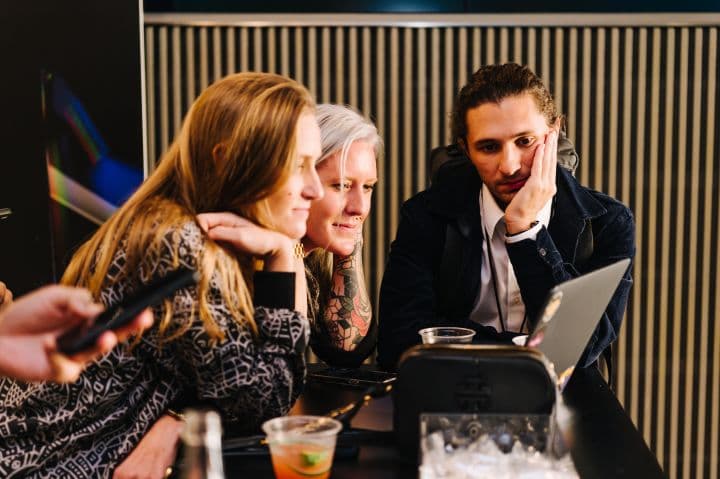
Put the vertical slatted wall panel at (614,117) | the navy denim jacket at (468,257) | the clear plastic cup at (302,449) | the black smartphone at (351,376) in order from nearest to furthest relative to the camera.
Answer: the clear plastic cup at (302,449)
the black smartphone at (351,376)
the navy denim jacket at (468,257)
the vertical slatted wall panel at (614,117)

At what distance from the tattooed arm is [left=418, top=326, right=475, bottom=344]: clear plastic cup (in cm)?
50

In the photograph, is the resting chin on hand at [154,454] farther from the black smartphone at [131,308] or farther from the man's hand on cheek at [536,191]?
the man's hand on cheek at [536,191]

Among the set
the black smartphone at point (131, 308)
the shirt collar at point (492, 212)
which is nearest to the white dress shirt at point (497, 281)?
the shirt collar at point (492, 212)

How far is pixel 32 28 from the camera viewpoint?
128 inches

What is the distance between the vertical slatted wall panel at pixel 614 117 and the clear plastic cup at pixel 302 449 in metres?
2.48

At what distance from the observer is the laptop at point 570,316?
1.42m

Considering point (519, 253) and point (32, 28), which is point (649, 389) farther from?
point (32, 28)

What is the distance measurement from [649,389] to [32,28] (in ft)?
9.97

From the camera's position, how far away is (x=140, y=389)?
167cm

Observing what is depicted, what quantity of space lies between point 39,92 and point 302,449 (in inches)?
95.8

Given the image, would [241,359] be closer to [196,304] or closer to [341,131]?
[196,304]

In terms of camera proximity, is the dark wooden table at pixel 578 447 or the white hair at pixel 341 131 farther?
the white hair at pixel 341 131

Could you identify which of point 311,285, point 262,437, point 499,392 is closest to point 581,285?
point 499,392

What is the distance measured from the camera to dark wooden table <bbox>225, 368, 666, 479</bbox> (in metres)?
1.43
